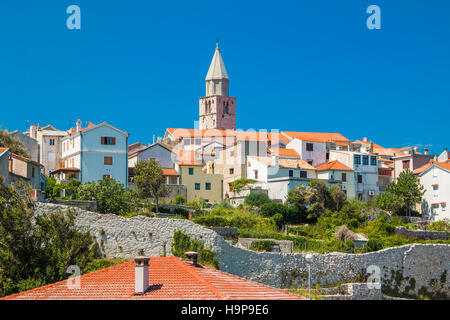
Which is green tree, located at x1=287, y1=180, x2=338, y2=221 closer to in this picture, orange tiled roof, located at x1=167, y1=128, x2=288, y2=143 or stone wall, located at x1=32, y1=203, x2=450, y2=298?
stone wall, located at x1=32, y1=203, x2=450, y2=298

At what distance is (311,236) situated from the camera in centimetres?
5272

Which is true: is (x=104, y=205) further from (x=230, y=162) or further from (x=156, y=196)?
(x=230, y=162)

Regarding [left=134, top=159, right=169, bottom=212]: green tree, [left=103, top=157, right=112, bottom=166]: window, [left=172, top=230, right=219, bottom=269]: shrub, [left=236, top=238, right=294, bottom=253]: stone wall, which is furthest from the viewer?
[left=103, top=157, right=112, bottom=166]: window

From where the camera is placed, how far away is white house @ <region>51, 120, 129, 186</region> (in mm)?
59750

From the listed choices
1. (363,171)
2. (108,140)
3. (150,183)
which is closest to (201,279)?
(150,183)

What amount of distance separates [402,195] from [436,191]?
414 centimetres

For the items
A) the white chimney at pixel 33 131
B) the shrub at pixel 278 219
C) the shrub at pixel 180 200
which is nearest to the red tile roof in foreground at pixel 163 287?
the shrub at pixel 278 219

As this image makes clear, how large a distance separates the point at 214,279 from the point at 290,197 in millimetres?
33839

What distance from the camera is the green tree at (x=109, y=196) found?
46.3 m

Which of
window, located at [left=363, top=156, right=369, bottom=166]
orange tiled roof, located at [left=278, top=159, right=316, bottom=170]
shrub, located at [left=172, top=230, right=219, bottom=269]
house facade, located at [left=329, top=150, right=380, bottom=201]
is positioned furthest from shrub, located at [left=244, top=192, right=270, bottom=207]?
shrub, located at [left=172, top=230, right=219, bottom=269]

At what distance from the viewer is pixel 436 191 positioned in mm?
68625

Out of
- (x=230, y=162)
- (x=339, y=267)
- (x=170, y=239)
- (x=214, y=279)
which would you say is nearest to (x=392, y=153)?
(x=230, y=162)

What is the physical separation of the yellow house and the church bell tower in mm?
52216

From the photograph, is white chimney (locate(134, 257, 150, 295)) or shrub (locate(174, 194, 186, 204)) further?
shrub (locate(174, 194, 186, 204))
